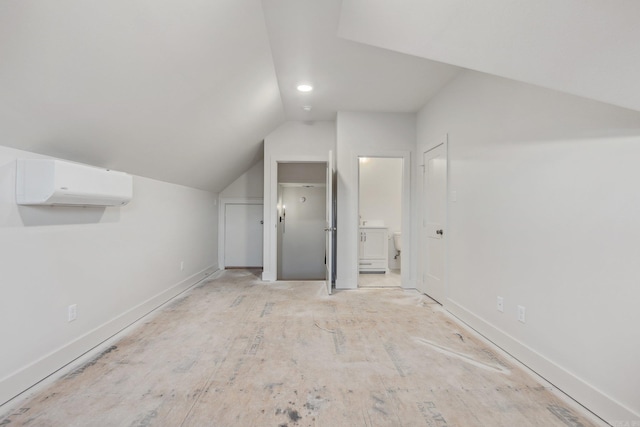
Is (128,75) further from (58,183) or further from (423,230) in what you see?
(423,230)

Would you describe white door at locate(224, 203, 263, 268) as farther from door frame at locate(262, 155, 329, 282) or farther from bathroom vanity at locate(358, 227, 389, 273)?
bathroom vanity at locate(358, 227, 389, 273)

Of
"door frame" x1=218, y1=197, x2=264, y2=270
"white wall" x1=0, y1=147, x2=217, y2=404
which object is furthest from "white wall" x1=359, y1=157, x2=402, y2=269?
"white wall" x1=0, y1=147, x2=217, y2=404

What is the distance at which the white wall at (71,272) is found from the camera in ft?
5.88

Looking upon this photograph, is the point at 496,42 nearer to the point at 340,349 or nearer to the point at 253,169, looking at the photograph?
the point at 340,349

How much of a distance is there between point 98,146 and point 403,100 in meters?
3.29

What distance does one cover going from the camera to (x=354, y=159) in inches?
178

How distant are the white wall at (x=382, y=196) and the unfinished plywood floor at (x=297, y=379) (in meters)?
2.93

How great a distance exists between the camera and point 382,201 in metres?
6.07

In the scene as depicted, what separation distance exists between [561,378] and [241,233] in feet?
16.3

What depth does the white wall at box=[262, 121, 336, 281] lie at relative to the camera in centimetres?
494

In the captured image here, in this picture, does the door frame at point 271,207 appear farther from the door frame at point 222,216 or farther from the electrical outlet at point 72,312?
the electrical outlet at point 72,312

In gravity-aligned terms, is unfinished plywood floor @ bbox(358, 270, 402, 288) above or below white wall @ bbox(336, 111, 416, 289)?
below

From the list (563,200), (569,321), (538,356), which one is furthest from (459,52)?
(538,356)

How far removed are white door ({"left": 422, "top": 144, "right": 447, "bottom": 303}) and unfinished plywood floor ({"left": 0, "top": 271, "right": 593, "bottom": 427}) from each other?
2.28 ft
